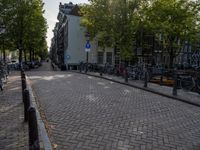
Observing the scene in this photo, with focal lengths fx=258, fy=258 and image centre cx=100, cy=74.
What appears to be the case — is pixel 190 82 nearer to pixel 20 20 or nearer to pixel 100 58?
pixel 20 20

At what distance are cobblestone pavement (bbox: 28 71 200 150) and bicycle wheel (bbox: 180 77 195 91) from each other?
2903mm

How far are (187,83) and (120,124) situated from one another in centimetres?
777

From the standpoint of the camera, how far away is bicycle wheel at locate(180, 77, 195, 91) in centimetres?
1320

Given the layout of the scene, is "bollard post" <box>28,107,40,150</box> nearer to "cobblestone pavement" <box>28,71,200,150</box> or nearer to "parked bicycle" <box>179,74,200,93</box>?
"cobblestone pavement" <box>28,71,200,150</box>

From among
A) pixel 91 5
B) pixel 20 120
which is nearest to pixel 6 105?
pixel 20 120

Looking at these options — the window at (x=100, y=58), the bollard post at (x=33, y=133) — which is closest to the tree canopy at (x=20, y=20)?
the window at (x=100, y=58)

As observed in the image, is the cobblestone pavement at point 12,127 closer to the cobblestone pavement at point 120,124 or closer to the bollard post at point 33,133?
the cobblestone pavement at point 120,124

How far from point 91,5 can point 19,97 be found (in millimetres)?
25639

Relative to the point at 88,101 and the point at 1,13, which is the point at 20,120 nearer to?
the point at 88,101

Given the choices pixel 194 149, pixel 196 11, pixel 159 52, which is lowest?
pixel 194 149

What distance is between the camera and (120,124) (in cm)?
695

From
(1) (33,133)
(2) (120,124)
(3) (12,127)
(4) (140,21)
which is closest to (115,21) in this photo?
(4) (140,21)

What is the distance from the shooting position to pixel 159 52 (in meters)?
42.5

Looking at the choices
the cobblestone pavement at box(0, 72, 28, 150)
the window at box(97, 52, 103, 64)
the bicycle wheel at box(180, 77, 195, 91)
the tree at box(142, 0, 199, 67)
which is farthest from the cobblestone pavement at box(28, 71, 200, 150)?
the window at box(97, 52, 103, 64)
